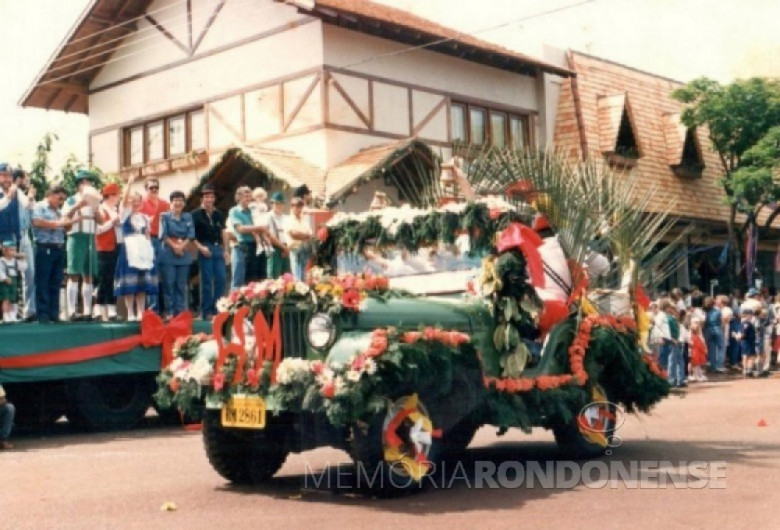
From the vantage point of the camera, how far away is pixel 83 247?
13367 millimetres

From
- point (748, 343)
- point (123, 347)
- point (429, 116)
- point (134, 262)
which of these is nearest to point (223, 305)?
point (123, 347)

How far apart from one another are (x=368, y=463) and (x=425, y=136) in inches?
714

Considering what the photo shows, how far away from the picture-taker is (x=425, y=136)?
81.8ft

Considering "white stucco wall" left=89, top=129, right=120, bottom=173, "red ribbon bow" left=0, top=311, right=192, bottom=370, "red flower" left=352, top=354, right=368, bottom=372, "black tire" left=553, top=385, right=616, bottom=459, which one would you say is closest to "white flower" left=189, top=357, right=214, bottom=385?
"red flower" left=352, top=354, right=368, bottom=372

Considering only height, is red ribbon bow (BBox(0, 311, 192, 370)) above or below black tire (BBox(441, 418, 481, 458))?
Answer: above

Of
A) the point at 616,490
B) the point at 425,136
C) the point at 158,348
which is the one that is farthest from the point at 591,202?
the point at 425,136

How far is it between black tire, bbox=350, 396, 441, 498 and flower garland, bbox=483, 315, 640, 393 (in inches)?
38.3

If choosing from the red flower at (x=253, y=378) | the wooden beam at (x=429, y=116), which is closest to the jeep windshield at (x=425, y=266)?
the red flower at (x=253, y=378)

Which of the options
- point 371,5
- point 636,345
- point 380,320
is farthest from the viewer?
point 371,5

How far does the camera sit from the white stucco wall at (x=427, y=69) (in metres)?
23.3

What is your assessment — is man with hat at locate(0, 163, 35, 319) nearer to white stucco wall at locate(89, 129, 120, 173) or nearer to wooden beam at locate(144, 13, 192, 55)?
wooden beam at locate(144, 13, 192, 55)

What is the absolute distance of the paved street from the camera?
692cm

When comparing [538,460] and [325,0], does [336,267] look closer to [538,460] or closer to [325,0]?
[538,460]

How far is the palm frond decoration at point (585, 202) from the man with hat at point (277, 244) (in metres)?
5.29
